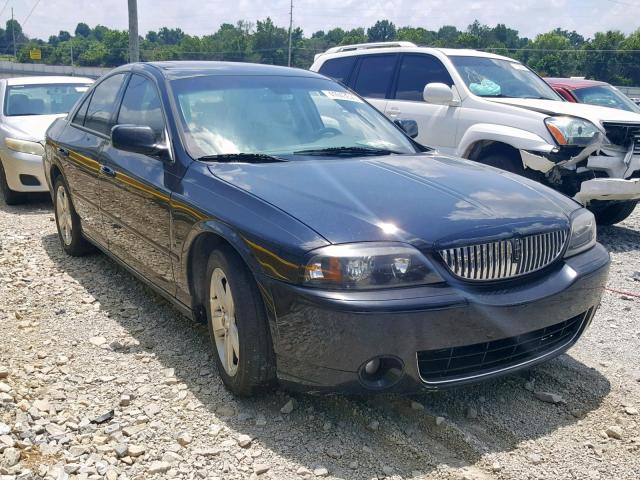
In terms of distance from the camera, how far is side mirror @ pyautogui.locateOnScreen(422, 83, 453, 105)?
7117 millimetres

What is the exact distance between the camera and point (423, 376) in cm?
286

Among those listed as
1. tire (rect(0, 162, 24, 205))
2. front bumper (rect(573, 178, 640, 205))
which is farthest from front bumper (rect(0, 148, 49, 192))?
front bumper (rect(573, 178, 640, 205))

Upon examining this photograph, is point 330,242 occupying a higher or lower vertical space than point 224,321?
higher

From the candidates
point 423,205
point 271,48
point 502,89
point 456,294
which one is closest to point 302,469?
point 456,294

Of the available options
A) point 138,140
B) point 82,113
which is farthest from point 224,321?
point 82,113

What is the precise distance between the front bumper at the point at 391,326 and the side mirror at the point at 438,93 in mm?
4421

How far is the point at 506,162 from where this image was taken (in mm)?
6867

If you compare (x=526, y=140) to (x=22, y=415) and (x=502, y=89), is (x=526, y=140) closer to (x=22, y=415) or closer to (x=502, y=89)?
A: (x=502, y=89)

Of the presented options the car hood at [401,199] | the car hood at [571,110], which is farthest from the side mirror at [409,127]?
the car hood at [571,110]

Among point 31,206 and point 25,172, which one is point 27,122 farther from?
point 31,206

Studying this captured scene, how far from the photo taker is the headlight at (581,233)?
3.34m

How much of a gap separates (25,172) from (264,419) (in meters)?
6.05

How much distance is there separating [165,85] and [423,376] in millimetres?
2451

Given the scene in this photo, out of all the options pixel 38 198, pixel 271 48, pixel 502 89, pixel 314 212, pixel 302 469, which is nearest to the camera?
pixel 302 469
